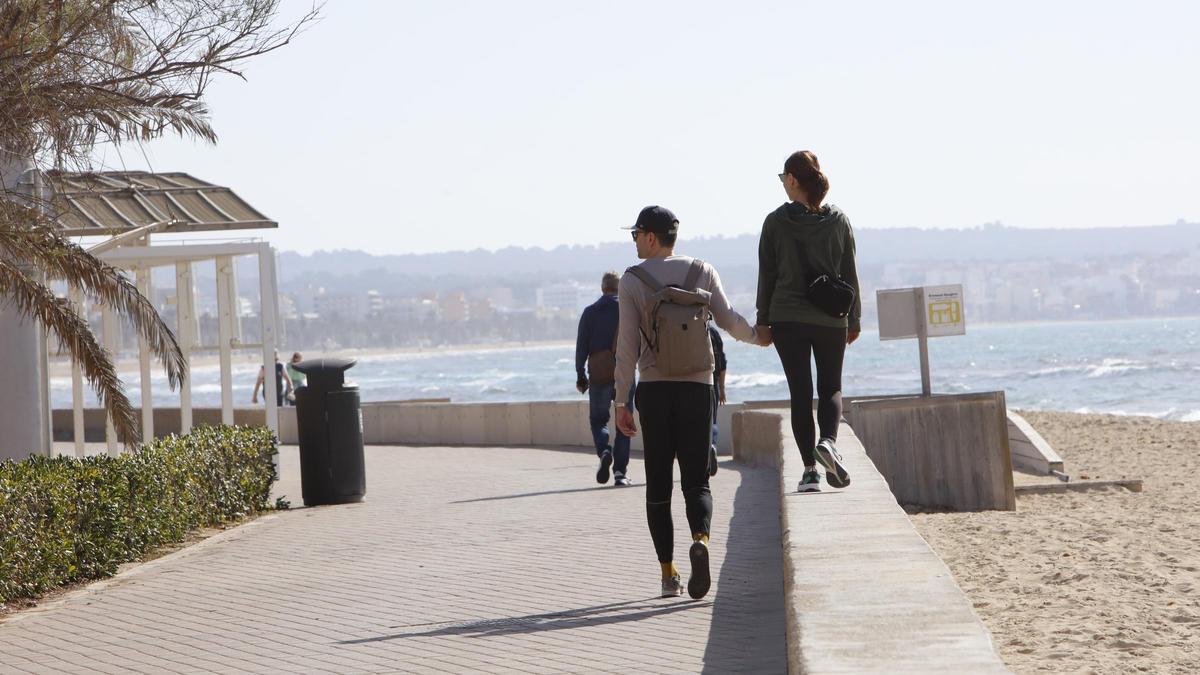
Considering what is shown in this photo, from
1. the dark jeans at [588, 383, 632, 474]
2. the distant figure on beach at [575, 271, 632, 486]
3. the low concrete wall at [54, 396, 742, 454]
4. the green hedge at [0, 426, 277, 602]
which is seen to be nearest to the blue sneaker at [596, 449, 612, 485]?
the dark jeans at [588, 383, 632, 474]

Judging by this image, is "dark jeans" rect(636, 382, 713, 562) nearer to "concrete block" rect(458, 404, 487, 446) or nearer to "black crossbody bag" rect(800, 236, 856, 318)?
"black crossbody bag" rect(800, 236, 856, 318)

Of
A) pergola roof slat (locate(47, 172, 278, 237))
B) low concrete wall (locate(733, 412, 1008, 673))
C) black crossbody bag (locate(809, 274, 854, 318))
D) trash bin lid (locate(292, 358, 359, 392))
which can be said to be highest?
pergola roof slat (locate(47, 172, 278, 237))

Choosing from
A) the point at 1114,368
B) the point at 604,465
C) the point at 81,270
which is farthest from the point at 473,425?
the point at 1114,368

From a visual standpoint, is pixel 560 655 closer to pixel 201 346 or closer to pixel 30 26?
pixel 30 26

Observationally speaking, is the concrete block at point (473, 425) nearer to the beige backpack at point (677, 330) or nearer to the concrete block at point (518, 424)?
the concrete block at point (518, 424)

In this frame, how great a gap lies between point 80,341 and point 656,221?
527 cm

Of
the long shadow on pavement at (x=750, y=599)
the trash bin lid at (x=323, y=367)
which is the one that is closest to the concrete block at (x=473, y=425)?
the trash bin lid at (x=323, y=367)

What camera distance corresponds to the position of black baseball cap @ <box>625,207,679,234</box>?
21.8ft

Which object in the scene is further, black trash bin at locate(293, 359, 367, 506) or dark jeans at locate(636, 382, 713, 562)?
black trash bin at locate(293, 359, 367, 506)

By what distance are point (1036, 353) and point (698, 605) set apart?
369 feet

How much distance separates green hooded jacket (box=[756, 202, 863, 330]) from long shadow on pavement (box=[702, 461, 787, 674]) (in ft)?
4.19

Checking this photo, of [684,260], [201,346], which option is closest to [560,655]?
[684,260]

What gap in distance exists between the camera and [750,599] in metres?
6.99

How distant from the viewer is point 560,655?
5863 millimetres
